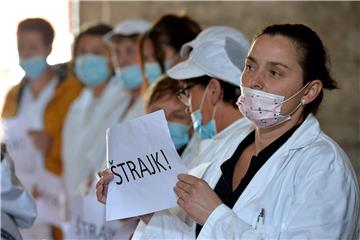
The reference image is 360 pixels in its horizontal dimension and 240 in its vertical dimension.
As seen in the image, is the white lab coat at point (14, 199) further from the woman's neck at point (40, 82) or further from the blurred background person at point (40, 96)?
the woman's neck at point (40, 82)

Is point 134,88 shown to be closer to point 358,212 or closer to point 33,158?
point 33,158

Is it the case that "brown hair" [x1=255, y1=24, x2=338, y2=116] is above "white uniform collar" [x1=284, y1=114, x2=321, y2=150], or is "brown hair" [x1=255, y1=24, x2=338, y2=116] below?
above

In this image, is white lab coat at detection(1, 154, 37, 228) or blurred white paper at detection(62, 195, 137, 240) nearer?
white lab coat at detection(1, 154, 37, 228)

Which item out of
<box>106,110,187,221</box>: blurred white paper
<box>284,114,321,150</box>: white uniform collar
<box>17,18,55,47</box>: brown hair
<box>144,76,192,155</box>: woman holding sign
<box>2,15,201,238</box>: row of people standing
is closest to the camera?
<box>284,114,321,150</box>: white uniform collar

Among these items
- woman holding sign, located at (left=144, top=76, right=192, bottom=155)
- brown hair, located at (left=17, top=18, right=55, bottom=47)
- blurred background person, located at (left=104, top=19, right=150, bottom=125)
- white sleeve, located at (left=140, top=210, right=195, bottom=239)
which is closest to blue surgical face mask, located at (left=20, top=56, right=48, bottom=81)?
brown hair, located at (left=17, top=18, right=55, bottom=47)

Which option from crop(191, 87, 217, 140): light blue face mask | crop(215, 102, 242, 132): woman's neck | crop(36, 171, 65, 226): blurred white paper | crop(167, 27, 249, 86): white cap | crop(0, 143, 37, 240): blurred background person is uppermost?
crop(167, 27, 249, 86): white cap

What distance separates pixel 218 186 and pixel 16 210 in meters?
0.92

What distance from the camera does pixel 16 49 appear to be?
7238mm

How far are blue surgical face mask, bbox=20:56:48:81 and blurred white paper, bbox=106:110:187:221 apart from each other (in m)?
3.94

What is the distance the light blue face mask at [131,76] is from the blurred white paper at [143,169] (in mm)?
2638

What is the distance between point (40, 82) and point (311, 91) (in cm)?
434

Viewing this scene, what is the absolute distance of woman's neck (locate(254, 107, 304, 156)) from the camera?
3.23 m

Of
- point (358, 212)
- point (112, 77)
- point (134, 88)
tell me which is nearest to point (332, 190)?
point (358, 212)

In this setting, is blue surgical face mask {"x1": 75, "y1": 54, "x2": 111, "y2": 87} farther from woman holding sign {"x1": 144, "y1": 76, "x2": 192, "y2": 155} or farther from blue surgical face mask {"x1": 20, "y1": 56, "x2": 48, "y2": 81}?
woman holding sign {"x1": 144, "y1": 76, "x2": 192, "y2": 155}
